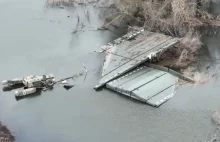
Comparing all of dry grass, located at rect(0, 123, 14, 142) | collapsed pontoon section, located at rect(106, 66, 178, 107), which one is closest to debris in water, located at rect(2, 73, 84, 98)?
dry grass, located at rect(0, 123, 14, 142)

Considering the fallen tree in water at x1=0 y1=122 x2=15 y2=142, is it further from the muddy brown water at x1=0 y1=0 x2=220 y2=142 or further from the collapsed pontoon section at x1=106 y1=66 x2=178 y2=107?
the collapsed pontoon section at x1=106 y1=66 x2=178 y2=107

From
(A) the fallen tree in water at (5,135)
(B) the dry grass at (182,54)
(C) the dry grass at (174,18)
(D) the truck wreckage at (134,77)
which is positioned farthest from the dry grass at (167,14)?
(A) the fallen tree in water at (5,135)

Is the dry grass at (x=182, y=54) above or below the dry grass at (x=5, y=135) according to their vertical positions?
above

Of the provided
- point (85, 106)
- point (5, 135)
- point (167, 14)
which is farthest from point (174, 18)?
point (5, 135)

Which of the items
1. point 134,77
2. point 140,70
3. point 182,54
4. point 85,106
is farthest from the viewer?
point 182,54

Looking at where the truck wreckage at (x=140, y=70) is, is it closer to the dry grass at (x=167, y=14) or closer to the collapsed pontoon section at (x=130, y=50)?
the collapsed pontoon section at (x=130, y=50)

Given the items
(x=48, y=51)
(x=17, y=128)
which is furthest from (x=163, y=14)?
(x=17, y=128)

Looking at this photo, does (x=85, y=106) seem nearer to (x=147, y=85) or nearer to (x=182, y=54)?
(x=147, y=85)
